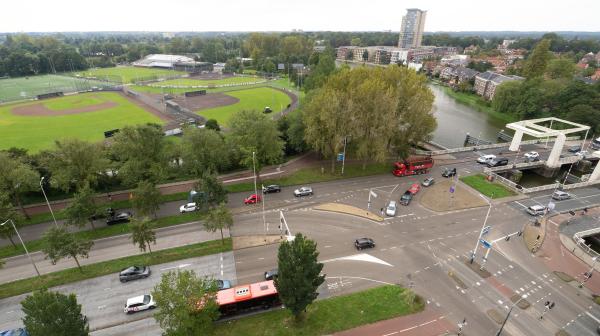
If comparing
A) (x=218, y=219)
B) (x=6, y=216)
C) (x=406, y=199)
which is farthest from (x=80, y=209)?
(x=406, y=199)

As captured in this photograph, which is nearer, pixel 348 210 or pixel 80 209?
pixel 80 209

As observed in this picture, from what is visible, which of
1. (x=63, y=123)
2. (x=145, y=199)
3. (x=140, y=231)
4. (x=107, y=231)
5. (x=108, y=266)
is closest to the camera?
(x=140, y=231)

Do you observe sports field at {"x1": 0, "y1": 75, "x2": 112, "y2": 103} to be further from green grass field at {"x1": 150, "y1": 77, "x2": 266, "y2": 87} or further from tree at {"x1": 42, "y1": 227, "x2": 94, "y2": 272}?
tree at {"x1": 42, "y1": 227, "x2": 94, "y2": 272}

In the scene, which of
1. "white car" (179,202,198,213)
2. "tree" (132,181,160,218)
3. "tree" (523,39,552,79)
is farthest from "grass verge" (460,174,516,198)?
"tree" (523,39,552,79)

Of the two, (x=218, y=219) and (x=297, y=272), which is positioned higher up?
(x=297, y=272)


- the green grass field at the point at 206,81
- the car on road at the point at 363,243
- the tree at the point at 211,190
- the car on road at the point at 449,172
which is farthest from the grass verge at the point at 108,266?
the green grass field at the point at 206,81

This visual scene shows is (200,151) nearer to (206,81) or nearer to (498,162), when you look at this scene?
(498,162)

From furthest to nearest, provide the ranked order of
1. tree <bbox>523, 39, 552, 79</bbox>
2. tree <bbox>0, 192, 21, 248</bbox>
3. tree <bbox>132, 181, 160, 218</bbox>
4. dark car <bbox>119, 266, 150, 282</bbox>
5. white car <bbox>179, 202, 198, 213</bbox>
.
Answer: tree <bbox>523, 39, 552, 79</bbox> → white car <bbox>179, 202, 198, 213</bbox> → tree <bbox>132, 181, 160, 218</bbox> → tree <bbox>0, 192, 21, 248</bbox> → dark car <bbox>119, 266, 150, 282</bbox>
